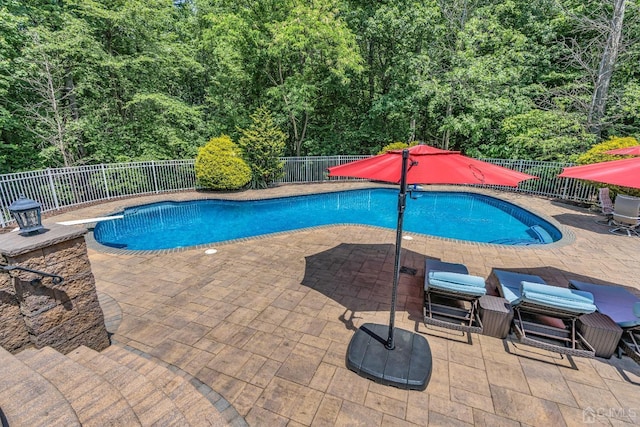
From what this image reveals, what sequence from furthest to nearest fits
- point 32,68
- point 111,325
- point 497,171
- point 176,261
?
1. point 32,68
2. point 176,261
3. point 111,325
4. point 497,171

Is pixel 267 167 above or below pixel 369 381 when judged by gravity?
above

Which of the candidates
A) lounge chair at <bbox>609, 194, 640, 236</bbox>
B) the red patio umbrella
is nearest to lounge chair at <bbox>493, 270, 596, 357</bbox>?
the red patio umbrella

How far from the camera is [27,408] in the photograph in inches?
78.5

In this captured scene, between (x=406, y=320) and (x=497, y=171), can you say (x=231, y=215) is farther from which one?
(x=497, y=171)

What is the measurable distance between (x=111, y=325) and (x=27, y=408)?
2.25 meters

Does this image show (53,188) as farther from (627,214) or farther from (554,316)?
(627,214)

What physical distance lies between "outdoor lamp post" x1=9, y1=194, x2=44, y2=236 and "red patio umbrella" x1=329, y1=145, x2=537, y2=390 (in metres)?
3.36

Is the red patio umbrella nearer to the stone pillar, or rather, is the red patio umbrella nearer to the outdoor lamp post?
the stone pillar

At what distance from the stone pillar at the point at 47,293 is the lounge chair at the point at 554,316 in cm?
501

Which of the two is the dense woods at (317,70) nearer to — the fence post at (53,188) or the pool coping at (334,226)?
the fence post at (53,188)

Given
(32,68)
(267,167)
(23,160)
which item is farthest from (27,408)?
(23,160)

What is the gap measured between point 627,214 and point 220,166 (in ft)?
44.0

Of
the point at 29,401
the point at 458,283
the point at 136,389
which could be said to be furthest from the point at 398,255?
the point at 29,401

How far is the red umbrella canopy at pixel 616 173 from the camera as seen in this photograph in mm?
3354
